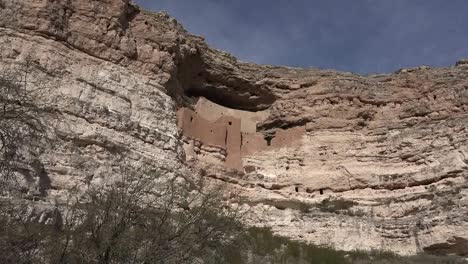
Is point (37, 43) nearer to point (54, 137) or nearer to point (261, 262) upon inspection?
point (54, 137)

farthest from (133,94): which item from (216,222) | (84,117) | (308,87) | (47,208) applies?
(216,222)

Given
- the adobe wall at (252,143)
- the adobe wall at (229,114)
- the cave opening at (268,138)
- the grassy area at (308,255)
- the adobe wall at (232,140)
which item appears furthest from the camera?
the adobe wall at (229,114)

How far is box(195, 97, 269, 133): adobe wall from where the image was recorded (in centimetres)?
2088

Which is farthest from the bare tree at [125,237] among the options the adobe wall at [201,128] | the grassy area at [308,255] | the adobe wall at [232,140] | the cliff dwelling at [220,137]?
the adobe wall at [232,140]

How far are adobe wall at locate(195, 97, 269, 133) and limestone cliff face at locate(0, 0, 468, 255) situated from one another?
0.07 metres

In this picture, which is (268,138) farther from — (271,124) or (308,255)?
(308,255)

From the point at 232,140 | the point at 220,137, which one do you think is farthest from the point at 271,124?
the point at 220,137

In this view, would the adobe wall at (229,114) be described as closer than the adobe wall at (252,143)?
No

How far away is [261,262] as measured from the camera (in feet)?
41.6

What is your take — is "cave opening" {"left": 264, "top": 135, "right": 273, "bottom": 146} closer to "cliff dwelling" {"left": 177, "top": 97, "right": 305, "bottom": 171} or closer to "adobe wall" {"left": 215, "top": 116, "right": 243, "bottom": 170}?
"cliff dwelling" {"left": 177, "top": 97, "right": 305, "bottom": 171}

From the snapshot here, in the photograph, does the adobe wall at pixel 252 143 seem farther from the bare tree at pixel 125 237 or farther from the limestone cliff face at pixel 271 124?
the bare tree at pixel 125 237

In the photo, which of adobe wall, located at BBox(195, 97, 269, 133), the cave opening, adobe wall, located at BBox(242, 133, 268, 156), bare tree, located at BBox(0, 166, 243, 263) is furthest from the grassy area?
adobe wall, located at BBox(195, 97, 269, 133)

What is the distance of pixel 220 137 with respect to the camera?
63.1ft

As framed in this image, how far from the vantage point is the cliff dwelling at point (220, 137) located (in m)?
18.4
